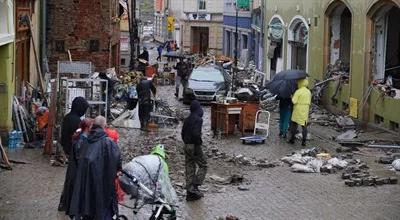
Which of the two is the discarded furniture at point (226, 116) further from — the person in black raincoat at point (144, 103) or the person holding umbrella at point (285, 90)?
the person in black raincoat at point (144, 103)

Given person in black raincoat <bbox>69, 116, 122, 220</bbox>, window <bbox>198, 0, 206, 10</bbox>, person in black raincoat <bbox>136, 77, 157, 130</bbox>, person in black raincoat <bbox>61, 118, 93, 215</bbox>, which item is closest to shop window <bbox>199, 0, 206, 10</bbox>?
window <bbox>198, 0, 206, 10</bbox>

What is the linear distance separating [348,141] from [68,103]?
726cm

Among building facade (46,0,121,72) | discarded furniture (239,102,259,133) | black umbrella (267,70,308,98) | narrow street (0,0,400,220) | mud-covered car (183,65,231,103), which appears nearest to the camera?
narrow street (0,0,400,220)

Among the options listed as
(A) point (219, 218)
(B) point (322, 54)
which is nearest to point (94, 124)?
(A) point (219, 218)

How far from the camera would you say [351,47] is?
25375 millimetres

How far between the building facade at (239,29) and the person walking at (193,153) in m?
35.6

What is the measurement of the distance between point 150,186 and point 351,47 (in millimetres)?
16444

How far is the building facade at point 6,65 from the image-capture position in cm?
1705

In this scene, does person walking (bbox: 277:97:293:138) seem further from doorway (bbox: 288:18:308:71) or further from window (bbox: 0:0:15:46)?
doorway (bbox: 288:18:308:71)

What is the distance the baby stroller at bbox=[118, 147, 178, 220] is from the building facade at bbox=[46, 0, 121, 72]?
15.5m

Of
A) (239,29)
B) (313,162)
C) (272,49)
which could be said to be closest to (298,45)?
A: (272,49)

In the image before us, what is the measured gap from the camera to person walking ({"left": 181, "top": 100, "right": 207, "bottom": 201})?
12906mm

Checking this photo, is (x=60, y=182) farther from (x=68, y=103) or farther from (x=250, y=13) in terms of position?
(x=250, y=13)

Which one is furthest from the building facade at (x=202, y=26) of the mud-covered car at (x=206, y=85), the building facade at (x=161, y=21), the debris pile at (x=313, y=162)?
the debris pile at (x=313, y=162)
